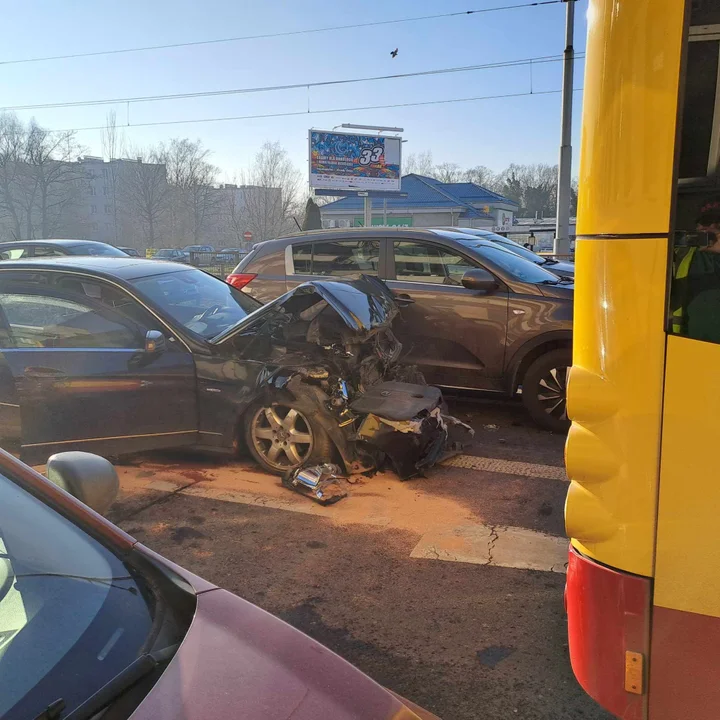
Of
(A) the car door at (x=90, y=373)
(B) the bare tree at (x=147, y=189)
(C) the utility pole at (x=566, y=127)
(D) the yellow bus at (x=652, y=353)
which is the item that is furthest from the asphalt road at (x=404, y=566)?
(B) the bare tree at (x=147, y=189)

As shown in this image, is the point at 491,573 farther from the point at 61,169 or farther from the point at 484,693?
→ the point at 61,169

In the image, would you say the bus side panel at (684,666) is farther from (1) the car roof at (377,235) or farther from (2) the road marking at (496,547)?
(1) the car roof at (377,235)

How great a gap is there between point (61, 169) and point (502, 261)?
51704mm

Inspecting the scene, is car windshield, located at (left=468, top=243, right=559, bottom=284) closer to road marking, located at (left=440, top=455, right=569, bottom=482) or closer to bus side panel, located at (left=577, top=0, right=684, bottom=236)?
road marking, located at (left=440, top=455, right=569, bottom=482)

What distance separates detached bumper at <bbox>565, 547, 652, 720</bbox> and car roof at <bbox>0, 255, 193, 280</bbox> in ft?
14.5

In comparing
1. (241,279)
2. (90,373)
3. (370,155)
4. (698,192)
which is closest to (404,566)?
(698,192)

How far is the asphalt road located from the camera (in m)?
2.77

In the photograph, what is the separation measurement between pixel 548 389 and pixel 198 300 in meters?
3.44

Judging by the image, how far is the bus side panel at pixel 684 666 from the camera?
174 cm

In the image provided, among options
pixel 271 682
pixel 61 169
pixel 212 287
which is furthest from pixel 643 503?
pixel 61 169

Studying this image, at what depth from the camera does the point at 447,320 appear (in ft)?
21.7

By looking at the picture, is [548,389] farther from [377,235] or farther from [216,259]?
[216,259]

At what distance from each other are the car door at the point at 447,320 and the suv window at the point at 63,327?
2.95 m

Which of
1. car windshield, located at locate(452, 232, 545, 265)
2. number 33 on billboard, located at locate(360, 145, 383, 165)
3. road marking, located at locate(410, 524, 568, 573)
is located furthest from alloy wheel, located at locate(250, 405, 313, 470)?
number 33 on billboard, located at locate(360, 145, 383, 165)
